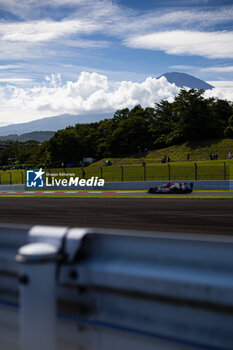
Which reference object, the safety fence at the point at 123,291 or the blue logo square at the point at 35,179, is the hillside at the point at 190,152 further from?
the safety fence at the point at 123,291

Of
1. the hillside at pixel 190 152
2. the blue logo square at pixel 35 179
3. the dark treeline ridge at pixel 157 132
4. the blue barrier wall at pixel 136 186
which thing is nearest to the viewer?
the blue barrier wall at pixel 136 186

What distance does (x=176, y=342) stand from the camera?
2268mm

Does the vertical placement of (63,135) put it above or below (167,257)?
above

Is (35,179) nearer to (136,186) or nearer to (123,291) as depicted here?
(136,186)

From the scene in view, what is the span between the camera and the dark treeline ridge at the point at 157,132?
95.8 meters

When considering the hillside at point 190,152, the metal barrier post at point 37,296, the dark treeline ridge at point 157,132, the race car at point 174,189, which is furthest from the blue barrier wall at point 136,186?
the dark treeline ridge at point 157,132

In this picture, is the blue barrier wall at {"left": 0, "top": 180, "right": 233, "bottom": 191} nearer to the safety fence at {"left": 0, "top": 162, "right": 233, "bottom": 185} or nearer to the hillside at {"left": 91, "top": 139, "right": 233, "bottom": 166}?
the safety fence at {"left": 0, "top": 162, "right": 233, "bottom": 185}

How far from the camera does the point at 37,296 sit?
2.18m

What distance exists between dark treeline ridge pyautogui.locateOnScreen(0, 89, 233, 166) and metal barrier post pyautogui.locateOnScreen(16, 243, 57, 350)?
3737 inches

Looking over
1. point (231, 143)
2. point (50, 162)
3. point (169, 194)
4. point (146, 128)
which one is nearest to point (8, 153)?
point (50, 162)

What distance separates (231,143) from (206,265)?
293 feet

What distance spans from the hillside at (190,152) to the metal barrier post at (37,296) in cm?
7776

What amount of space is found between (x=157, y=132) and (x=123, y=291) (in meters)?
102

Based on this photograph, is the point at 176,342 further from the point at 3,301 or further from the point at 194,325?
the point at 3,301
